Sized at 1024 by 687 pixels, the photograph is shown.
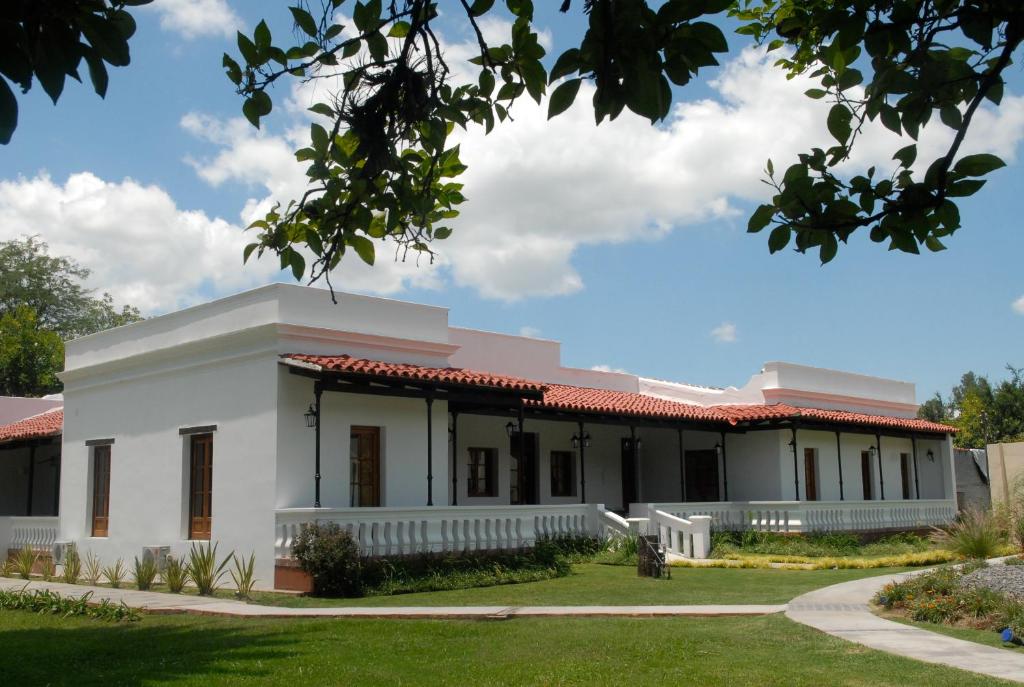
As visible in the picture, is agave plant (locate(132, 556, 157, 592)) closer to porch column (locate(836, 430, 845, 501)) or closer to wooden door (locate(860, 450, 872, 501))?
porch column (locate(836, 430, 845, 501))

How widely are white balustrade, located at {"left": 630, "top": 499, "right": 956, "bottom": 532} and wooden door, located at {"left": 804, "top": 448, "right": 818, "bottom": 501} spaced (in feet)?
4.93

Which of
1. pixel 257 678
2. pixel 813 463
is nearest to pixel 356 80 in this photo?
pixel 257 678

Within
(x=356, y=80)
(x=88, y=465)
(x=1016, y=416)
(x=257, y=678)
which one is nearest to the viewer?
(x=356, y=80)

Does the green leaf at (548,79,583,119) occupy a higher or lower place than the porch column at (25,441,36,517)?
higher

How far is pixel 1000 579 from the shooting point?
1183cm

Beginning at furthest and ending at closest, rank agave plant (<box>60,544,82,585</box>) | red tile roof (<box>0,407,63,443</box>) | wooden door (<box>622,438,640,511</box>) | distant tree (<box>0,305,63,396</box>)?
1. distant tree (<box>0,305,63,396</box>)
2. wooden door (<box>622,438,640,511</box>)
3. red tile roof (<box>0,407,63,443</box>)
4. agave plant (<box>60,544,82,585</box>)

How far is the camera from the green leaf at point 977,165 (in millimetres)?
3869

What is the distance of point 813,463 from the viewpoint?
26.7 metres

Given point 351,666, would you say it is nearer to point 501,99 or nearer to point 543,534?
point 501,99

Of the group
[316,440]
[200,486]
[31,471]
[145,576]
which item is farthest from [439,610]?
[31,471]

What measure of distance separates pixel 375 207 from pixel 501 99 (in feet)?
2.91

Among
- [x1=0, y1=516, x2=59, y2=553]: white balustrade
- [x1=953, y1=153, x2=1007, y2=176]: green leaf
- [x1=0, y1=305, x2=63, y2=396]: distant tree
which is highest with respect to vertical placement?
[x1=0, y1=305, x2=63, y2=396]: distant tree

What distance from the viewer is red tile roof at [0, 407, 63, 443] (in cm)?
2216

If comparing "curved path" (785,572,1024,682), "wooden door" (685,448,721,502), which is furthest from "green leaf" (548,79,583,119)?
"wooden door" (685,448,721,502)
